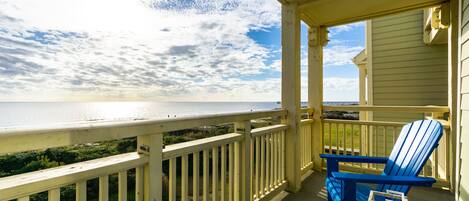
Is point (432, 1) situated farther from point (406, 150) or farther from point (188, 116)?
point (188, 116)

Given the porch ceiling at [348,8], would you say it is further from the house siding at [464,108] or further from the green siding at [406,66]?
the green siding at [406,66]

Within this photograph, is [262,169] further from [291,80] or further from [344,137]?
[344,137]

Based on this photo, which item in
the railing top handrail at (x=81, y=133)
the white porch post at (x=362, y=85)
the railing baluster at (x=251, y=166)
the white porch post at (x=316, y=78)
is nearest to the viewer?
the railing top handrail at (x=81, y=133)

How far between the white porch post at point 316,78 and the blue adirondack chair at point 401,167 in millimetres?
1601

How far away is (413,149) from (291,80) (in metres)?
1.34

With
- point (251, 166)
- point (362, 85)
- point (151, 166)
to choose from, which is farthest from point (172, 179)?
point (362, 85)

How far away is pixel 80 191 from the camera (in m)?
0.98

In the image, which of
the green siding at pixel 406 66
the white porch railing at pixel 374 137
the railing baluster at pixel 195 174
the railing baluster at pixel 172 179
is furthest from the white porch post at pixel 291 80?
the green siding at pixel 406 66

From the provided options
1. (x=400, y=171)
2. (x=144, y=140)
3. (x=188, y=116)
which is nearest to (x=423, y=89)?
(x=400, y=171)

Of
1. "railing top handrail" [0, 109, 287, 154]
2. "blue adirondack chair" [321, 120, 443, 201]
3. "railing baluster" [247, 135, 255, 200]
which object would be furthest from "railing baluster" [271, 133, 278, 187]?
"railing top handrail" [0, 109, 287, 154]

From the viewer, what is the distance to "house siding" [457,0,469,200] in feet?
5.57

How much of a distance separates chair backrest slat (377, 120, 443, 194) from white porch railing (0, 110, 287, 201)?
1038 millimetres

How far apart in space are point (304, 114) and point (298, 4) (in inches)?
63.4

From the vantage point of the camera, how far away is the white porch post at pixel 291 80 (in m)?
2.83
